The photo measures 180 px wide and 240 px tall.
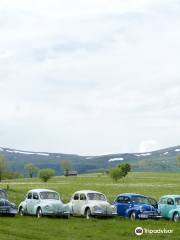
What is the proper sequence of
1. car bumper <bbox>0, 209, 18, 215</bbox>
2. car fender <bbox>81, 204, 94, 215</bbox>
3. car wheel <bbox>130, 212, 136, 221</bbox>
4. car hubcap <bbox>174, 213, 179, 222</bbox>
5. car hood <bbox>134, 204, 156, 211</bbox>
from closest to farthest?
car bumper <bbox>0, 209, 18, 215</bbox>, car hubcap <bbox>174, 213, 179, 222</bbox>, car hood <bbox>134, 204, 156, 211</bbox>, car fender <bbox>81, 204, 94, 215</bbox>, car wheel <bbox>130, 212, 136, 221</bbox>

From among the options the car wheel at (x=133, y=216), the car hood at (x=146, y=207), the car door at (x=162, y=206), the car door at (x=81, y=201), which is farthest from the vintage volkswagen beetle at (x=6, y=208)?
the car door at (x=162, y=206)

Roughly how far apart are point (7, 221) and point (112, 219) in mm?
7304

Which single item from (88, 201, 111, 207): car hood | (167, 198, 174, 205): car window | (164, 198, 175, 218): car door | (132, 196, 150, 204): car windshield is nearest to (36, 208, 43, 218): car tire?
(88, 201, 111, 207): car hood

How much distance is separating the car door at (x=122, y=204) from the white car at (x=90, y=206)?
1155 millimetres

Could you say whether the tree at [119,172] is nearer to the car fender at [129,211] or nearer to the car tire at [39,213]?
the car fender at [129,211]

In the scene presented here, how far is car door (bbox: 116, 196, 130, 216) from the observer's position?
115 feet

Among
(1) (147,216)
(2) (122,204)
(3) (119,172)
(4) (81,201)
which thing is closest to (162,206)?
(1) (147,216)

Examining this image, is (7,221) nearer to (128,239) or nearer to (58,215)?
(58,215)

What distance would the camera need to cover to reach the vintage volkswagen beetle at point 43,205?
1328 inches

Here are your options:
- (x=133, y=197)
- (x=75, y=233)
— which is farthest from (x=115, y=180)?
(x=75, y=233)

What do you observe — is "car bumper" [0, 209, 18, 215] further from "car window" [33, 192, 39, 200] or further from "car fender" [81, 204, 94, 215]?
"car fender" [81, 204, 94, 215]

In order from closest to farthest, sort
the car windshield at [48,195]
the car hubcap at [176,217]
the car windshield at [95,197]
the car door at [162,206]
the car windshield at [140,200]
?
1. the car hubcap at [176,217]
2. the car windshield at [95,197]
3. the car door at [162,206]
4. the car windshield at [140,200]
5. the car windshield at [48,195]

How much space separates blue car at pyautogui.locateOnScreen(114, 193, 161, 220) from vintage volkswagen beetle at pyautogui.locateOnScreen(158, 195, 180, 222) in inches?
22.1


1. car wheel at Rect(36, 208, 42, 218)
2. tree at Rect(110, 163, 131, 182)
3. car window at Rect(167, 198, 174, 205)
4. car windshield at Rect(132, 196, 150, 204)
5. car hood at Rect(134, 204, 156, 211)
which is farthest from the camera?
tree at Rect(110, 163, 131, 182)
